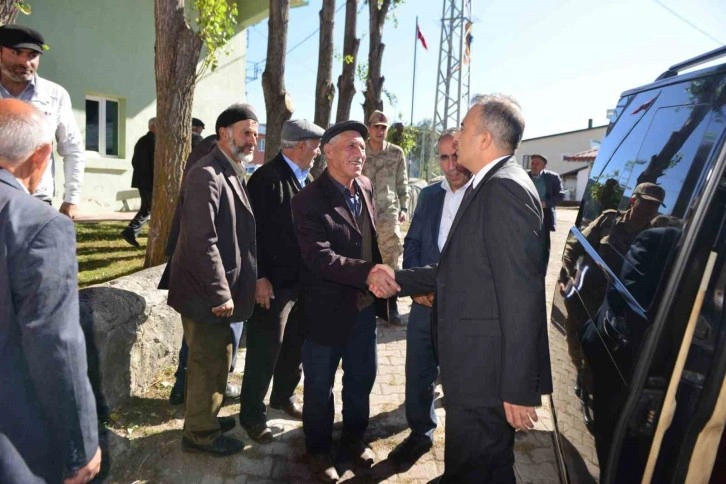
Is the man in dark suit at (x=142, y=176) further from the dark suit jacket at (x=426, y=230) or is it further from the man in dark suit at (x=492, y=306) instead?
the man in dark suit at (x=492, y=306)

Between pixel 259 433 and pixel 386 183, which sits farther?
pixel 386 183

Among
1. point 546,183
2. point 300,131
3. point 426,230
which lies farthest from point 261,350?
point 546,183

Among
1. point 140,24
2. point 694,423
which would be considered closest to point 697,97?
point 694,423

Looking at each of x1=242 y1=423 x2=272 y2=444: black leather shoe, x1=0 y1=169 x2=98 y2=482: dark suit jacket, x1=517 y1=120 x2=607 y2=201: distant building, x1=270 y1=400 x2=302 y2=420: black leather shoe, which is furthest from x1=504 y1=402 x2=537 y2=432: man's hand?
x1=517 y1=120 x2=607 y2=201: distant building

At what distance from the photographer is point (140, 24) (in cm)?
1248

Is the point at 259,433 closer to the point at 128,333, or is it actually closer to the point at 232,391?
the point at 232,391

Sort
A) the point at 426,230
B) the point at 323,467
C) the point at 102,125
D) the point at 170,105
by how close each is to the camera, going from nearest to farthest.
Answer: the point at 323,467 → the point at 426,230 → the point at 170,105 → the point at 102,125

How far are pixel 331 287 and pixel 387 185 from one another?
3.12 metres

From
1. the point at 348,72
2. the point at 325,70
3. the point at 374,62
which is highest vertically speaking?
the point at 374,62

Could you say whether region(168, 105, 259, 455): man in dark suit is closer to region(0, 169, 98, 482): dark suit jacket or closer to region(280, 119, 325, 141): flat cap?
region(280, 119, 325, 141): flat cap

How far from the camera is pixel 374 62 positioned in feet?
39.1

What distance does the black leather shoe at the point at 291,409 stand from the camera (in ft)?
12.6

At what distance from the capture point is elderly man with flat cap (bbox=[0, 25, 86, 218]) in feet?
10.6

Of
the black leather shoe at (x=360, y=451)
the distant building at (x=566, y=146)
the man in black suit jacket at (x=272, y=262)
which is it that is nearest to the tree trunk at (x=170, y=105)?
the man in black suit jacket at (x=272, y=262)
